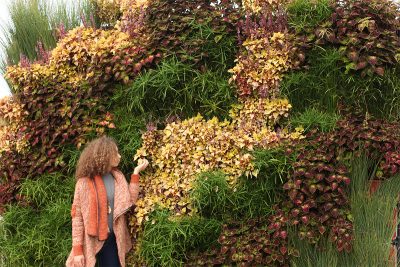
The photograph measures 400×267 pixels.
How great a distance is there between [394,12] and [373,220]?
219 centimetres

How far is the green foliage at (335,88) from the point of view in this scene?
5566 mm

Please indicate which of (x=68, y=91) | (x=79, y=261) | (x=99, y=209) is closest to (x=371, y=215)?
(x=99, y=209)

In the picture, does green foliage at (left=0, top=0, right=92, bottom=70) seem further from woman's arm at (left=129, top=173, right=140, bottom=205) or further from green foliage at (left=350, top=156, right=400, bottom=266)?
green foliage at (left=350, top=156, right=400, bottom=266)

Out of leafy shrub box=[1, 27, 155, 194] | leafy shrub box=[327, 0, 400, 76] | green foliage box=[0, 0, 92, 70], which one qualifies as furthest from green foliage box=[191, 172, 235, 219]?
green foliage box=[0, 0, 92, 70]

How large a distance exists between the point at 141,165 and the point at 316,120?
Answer: 69.9 inches

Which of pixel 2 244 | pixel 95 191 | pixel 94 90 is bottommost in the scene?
pixel 2 244

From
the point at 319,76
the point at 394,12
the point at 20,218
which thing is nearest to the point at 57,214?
the point at 20,218

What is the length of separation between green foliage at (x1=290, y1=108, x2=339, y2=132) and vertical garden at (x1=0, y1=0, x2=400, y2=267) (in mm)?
18

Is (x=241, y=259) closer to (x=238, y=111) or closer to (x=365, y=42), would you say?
(x=238, y=111)

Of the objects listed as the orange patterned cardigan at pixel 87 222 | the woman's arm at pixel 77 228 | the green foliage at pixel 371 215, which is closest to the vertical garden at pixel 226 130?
the green foliage at pixel 371 215

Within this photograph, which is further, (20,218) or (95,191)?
(20,218)

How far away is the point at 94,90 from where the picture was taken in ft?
20.5

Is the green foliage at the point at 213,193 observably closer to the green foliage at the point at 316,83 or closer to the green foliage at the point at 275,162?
the green foliage at the point at 275,162

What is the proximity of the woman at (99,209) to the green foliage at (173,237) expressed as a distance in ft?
0.87
